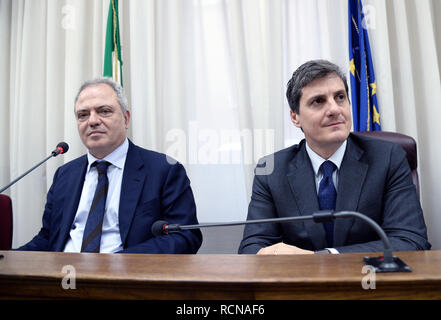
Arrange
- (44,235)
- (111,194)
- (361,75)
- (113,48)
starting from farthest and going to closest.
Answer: (113,48) → (361,75) → (44,235) → (111,194)

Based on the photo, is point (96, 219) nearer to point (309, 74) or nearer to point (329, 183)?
point (329, 183)

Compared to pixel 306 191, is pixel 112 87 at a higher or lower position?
higher

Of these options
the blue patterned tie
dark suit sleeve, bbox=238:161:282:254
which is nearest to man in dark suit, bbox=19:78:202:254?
the blue patterned tie

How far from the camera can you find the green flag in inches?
95.5

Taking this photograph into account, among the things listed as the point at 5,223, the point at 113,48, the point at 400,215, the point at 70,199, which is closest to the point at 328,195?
the point at 400,215

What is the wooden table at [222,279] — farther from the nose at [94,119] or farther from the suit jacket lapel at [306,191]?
the nose at [94,119]

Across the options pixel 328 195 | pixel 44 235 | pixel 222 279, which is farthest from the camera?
pixel 44 235

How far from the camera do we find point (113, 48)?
96.8 inches

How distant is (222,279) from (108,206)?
45.4 inches

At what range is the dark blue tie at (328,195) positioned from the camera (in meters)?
1.45

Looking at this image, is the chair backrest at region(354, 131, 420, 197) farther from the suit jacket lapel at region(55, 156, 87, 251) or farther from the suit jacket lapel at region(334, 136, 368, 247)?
the suit jacket lapel at region(55, 156, 87, 251)

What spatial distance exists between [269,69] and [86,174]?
54.7 inches
